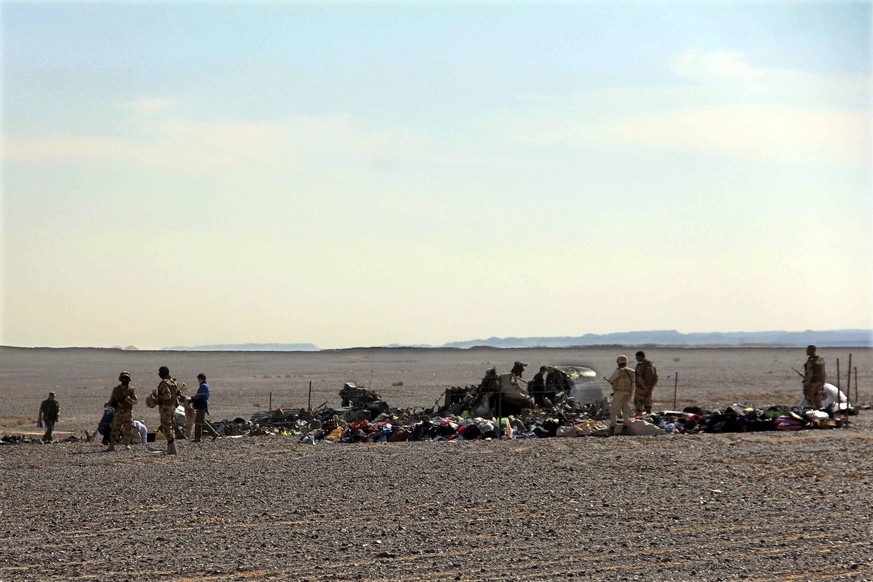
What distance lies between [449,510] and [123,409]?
929 centimetres

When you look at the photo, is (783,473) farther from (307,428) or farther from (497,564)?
(307,428)

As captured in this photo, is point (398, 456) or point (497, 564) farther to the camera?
point (398, 456)

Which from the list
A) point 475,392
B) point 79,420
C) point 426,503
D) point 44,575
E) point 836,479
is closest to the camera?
point 44,575

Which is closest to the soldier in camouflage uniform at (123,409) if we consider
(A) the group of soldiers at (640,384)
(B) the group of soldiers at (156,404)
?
(B) the group of soldiers at (156,404)

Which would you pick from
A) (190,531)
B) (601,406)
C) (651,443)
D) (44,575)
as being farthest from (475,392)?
(44,575)

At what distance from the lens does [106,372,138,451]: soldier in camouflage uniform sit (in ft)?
67.4

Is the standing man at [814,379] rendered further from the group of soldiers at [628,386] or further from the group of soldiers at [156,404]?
the group of soldiers at [156,404]

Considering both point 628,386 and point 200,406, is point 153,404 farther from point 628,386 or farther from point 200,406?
point 628,386

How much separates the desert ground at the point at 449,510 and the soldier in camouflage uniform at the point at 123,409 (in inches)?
14.5

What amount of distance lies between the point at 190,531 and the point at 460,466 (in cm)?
650

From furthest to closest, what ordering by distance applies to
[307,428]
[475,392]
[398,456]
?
[475,392], [307,428], [398,456]

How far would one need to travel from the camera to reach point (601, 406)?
2842 cm

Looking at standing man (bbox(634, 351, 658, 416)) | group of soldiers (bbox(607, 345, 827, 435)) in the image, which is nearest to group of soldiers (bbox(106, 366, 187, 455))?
group of soldiers (bbox(607, 345, 827, 435))

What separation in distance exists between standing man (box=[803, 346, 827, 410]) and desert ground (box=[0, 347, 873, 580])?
2.41 metres
